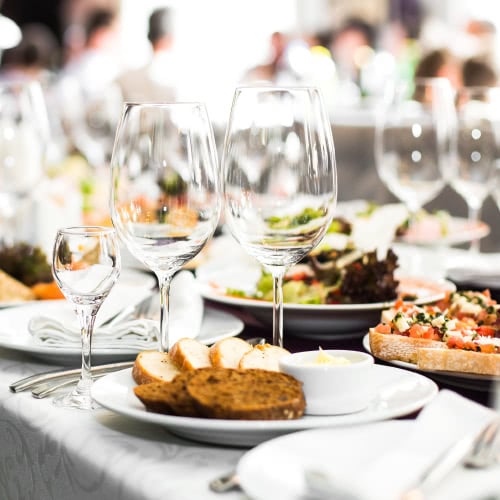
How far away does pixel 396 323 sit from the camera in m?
1.13

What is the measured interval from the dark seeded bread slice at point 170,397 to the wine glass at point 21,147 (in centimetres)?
116

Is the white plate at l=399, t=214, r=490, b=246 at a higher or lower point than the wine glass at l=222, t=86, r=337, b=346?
lower

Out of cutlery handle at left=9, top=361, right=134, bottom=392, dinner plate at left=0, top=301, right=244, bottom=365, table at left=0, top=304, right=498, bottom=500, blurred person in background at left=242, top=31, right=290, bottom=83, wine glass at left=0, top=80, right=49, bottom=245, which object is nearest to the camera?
table at left=0, top=304, right=498, bottom=500

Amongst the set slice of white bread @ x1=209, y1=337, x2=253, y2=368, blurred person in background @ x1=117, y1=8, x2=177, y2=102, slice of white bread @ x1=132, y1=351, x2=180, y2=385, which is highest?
blurred person in background @ x1=117, y1=8, x2=177, y2=102

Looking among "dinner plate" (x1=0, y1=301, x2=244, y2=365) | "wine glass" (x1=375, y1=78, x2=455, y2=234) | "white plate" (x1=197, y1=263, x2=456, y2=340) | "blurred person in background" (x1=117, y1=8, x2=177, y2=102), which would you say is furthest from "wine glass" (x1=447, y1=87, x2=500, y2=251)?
"blurred person in background" (x1=117, y1=8, x2=177, y2=102)

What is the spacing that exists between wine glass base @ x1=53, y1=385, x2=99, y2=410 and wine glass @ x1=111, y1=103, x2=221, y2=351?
0.17m

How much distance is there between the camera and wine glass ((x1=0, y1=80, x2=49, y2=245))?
6.40 feet

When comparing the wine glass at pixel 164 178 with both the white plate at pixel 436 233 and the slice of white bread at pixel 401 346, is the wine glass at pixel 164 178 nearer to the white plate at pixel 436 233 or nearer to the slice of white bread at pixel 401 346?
the slice of white bread at pixel 401 346

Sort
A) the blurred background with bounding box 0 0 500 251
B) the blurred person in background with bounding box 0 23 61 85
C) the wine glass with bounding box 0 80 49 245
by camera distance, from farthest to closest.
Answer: the blurred person in background with bounding box 0 23 61 85 → the blurred background with bounding box 0 0 500 251 → the wine glass with bounding box 0 80 49 245

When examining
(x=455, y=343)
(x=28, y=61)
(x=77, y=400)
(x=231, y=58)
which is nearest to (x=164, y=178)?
(x=77, y=400)

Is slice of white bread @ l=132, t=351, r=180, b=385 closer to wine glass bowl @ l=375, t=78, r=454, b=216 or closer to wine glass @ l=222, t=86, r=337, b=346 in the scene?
wine glass @ l=222, t=86, r=337, b=346

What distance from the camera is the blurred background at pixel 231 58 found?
12.0ft

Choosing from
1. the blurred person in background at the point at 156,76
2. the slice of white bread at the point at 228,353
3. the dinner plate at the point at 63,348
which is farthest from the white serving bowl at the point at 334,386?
the blurred person in background at the point at 156,76

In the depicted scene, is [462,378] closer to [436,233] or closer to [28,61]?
[436,233]
